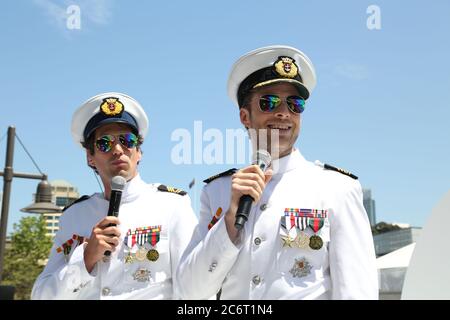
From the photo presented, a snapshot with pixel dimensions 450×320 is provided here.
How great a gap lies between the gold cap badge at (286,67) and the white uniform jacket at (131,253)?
1265 millimetres

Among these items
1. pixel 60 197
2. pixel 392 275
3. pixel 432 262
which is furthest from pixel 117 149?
pixel 60 197

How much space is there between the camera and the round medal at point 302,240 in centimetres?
280

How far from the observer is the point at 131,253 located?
11.8 feet

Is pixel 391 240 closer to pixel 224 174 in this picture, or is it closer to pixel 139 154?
pixel 139 154

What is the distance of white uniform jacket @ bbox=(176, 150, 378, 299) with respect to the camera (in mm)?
2682

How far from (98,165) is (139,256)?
72 centimetres

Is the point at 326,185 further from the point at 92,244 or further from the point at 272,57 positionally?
the point at 92,244

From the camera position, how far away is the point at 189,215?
3.79m

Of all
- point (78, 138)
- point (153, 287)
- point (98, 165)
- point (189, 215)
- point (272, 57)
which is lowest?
point (153, 287)

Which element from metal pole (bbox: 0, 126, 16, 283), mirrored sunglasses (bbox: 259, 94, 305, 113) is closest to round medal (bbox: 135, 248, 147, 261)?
mirrored sunglasses (bbox: 259, 94, 305, 113)

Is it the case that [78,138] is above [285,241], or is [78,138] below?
above

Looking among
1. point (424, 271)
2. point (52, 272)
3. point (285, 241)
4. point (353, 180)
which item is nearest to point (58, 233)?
point (52, 272)

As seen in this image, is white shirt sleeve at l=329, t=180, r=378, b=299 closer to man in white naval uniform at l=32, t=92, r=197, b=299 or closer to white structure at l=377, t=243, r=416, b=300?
man in white naval uniform at l=32, t=92, r=197, b=299

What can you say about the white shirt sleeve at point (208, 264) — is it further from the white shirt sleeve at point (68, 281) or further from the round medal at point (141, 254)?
the white shirt sleeve at point (68, 281)
